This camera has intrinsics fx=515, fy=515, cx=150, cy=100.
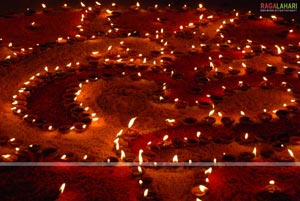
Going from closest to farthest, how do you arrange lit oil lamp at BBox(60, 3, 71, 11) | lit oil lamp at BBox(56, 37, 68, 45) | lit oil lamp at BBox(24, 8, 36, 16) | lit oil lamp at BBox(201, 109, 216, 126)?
1. lit oil lamp at BBox(201, 109, 216, 126)
2. lit oil lamp at BBox(56, 37, 68, 45)
3. lit oil lamp at BBox(24, 8, 36, 16)
4. lit oil lamp at BBox(60, 3, 71, 11)

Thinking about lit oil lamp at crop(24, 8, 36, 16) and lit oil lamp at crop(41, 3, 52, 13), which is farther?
lit oil lamp at crop(41, 3, 52, 13)

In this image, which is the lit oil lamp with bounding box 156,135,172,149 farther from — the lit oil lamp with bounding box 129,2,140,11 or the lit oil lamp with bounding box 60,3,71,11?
the lit oil lamp with bounding box 60,3,71,11

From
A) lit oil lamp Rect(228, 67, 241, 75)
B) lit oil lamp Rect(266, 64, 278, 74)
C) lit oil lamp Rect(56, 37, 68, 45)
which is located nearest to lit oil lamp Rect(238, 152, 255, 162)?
lit oil lamp Rect(228, 67, 241, 75)

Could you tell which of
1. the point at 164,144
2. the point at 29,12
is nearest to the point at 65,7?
the point at 29,12

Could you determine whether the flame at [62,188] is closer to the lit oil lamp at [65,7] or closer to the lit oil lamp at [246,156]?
the lit oil lamp at [246,156]

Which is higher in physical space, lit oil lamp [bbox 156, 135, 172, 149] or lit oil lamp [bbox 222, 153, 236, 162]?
lit oil lamp [bbox 156, 135, 172, 149]

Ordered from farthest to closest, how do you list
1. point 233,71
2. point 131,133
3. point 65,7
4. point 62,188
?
point 65,7 < point 233,71 < point 131,133 < point 62,188

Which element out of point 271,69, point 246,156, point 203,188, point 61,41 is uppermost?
point 61,41

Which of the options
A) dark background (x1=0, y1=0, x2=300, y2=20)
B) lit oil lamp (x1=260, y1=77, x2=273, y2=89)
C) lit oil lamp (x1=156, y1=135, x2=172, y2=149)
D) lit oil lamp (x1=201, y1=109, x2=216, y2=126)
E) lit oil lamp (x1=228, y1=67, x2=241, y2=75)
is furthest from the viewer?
dark background (x1=0, y1=0, x2=300, y2=20)

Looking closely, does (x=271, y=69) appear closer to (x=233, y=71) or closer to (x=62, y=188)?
(x=233, y=71)

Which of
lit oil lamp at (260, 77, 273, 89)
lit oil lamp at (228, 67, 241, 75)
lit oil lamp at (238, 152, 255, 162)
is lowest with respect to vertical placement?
lit oil lamp at (260, 77, 273, 89)

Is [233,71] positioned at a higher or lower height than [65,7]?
lower

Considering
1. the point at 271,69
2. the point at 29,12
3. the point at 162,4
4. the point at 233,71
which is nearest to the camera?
the point at 233,71

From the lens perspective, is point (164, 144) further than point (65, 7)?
No
